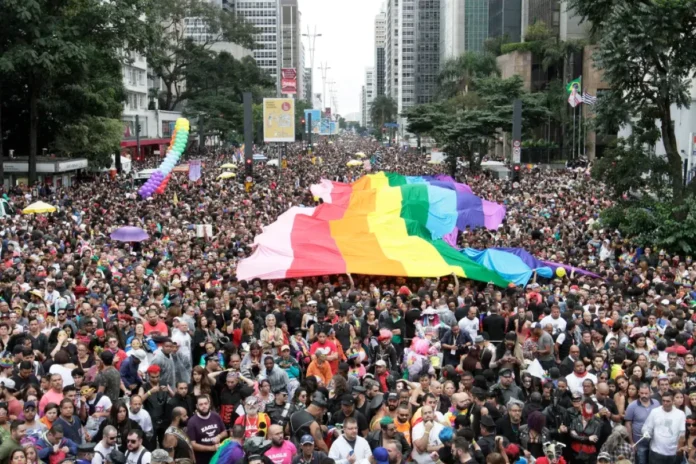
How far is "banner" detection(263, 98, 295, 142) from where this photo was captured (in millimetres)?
47406

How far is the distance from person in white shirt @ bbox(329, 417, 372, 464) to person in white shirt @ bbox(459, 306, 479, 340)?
196 inches

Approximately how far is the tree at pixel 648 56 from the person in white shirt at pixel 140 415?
18.1 metres

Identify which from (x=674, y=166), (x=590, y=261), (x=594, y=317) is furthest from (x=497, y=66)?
(x=594, y=317)

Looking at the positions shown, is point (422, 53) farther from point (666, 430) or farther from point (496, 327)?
point (666, 430)

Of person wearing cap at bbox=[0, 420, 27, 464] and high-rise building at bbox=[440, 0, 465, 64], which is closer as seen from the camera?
person wearing cap at bbox=[0, 420, 27, 464]

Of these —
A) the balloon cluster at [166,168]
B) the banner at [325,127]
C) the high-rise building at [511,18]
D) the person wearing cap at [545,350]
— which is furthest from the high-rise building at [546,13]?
→ the person wearing cap at [545,350]

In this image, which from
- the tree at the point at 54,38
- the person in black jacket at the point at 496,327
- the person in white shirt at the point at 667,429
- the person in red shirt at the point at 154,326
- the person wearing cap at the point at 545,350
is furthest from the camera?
the tree at the point at 54,38

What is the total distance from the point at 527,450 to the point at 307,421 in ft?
7.04

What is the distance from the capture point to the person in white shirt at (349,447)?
301 inches

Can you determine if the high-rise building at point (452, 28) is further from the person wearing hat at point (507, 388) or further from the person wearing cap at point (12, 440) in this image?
the person wearing cap at point (12, 440)

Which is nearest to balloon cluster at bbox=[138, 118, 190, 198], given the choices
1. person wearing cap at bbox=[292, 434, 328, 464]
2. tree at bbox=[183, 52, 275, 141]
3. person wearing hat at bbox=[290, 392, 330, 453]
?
person wearing hat at bbox=[290, 392, 330, 453]

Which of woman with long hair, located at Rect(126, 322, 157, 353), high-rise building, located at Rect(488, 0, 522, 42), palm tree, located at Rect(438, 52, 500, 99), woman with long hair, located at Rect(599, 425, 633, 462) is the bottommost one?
woman with long hair, located at Rect(599, 425, 633, 462)

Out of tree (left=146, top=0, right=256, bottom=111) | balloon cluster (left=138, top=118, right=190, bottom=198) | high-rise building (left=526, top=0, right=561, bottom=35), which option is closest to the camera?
balloon cluster (left=138, top=118, right=190, bottom=198)

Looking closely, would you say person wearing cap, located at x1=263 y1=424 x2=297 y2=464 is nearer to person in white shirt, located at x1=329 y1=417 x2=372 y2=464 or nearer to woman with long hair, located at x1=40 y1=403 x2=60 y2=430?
person in white shirt, located at x1=329 y1=417 x2=372 y2=464
